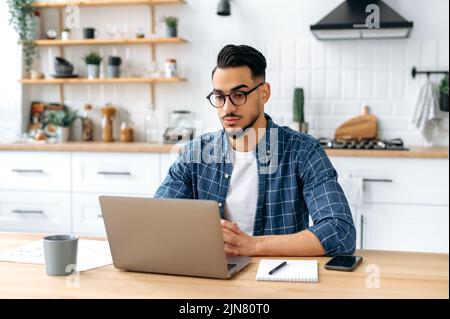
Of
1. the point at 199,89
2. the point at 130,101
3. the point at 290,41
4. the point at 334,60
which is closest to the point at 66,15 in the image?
the point at 130,101

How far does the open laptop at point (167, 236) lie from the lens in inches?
53.4

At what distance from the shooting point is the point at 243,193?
205cm

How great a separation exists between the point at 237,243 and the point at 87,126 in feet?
9.89

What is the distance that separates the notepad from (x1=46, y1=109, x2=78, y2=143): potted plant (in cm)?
311

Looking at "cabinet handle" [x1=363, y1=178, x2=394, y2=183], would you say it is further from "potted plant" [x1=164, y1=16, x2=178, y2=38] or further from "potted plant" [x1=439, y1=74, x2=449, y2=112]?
"potted plant" [x1=164, y1=16, x2=178, y2=38]

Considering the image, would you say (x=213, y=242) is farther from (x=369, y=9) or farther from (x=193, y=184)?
(x=369, y=9)

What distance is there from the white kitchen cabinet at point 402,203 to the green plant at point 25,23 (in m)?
2.36

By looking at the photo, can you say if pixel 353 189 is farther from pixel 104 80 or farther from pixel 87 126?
pixel 87 126

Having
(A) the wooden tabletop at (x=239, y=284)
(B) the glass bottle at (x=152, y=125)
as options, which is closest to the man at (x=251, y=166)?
(A) the wooden tabletop at (x=239, y=284)

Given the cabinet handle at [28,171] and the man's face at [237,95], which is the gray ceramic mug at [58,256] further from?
the cabinet handle at [28,171]

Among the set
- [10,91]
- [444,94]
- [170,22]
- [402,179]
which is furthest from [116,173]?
[444,94]

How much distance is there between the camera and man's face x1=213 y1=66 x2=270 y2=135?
1942 millimetres

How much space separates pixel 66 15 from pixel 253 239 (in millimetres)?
3326

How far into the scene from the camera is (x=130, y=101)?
14.6 feet
